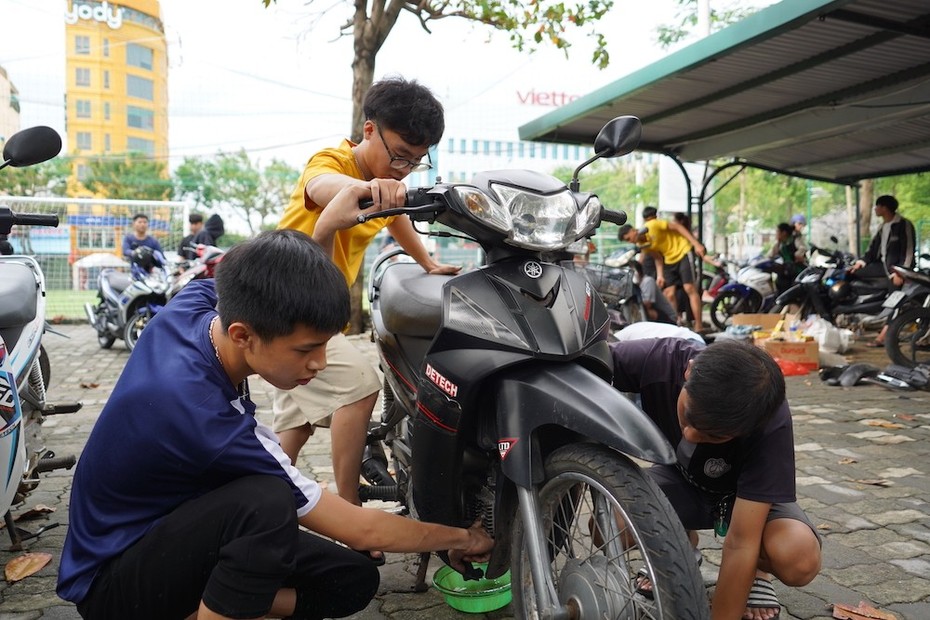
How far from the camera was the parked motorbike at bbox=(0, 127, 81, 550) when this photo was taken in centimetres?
227

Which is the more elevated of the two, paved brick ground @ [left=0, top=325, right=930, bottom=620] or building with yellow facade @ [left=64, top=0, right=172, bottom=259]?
building with yellow facade @ [left=64, top=0, right=172, bottom=259]

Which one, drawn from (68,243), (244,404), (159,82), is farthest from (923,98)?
(159,82)

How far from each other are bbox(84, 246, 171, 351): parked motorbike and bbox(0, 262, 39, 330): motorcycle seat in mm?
5952

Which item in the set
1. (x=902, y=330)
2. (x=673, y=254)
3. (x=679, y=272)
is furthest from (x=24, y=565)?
(x=679, y=272)

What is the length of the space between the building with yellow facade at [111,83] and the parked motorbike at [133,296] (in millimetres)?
37924

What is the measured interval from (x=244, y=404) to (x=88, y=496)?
390 millimetres

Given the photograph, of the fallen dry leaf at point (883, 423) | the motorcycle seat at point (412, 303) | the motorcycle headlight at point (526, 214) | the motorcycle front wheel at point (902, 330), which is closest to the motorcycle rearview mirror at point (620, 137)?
the motorcycle headlight at point (526, 214)

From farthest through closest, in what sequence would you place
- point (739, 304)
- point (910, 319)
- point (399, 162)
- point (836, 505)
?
point (739, 304), point (910, 319), point (836, 505), point (399, 162)

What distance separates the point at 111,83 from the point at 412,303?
49.9 metres

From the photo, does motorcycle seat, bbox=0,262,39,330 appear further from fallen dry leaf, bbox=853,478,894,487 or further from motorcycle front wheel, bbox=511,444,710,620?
fallen dry leaf, bbox=853,478,894,487

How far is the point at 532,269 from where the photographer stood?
198 centimetres

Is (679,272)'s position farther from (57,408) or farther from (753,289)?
(57,408)

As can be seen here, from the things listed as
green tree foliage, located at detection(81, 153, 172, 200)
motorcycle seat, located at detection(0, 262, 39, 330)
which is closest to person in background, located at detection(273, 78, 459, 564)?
motorcycle seat, located at detection(0, 262, 39, 330)

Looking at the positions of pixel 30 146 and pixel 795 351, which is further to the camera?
pixel 795 351
